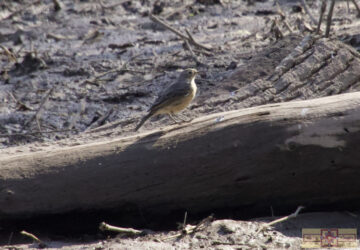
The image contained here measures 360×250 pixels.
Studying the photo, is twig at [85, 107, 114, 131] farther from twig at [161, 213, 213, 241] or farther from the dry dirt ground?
twig at [161, 213, 213, 241]

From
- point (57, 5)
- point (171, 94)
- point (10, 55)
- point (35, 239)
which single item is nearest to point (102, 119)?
point (171, 94)

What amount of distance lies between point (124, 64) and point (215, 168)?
185 inches

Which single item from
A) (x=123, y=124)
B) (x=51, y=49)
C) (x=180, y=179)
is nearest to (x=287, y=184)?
(x=180, y=179)

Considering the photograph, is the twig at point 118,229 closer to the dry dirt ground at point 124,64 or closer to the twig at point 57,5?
the dry dirt ground at point 124,64

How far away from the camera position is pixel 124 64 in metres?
9.73

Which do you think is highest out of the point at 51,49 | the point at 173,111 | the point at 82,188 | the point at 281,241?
the point at 51,49

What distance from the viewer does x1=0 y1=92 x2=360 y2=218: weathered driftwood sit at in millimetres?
5297

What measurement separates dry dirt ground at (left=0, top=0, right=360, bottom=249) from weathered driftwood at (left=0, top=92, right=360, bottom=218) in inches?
10.2

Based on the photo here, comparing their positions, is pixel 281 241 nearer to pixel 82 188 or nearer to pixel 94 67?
pixel 82 188

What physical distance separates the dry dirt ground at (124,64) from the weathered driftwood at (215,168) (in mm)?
258

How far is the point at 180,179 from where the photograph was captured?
543cm

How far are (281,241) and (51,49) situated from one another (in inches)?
271

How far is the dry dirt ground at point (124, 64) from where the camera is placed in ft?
17.7

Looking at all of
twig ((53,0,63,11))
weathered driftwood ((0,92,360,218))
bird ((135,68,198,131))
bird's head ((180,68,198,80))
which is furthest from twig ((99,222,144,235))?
twig ((53,0,63,11))
